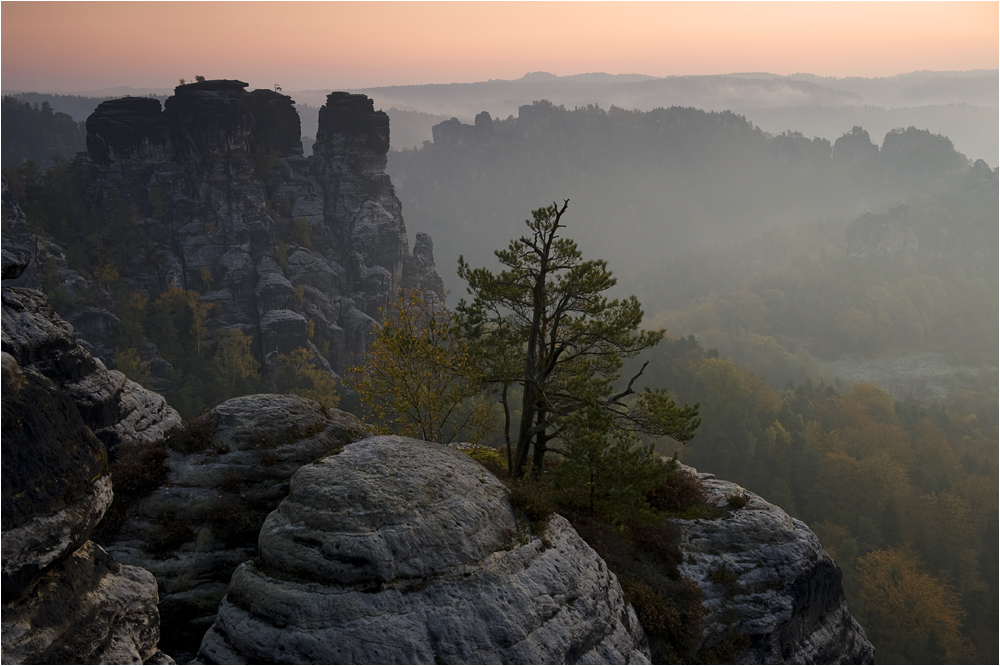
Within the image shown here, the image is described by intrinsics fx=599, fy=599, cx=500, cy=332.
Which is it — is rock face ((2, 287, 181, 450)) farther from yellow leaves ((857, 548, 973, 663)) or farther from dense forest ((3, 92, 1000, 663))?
yellow leaves ((857, 548, 973, 663))

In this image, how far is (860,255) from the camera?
181250mm

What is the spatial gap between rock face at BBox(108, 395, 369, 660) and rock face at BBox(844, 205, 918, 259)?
197 meters

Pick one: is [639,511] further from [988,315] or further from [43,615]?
[988,315]

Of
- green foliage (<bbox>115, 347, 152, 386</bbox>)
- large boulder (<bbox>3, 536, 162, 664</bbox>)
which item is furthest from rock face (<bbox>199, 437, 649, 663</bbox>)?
green foliage (<bbox>115, 347, 152, 386</bbox>)

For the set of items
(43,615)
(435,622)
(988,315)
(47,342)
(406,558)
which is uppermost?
(47,342)

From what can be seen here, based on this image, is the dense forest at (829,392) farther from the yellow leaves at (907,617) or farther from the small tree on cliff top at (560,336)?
the small tree on cliff top at (560,336)

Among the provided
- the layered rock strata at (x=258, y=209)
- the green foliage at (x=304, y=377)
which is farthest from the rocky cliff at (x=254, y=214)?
the green foliage at (x=304, y=377)

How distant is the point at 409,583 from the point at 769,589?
12.8 metres

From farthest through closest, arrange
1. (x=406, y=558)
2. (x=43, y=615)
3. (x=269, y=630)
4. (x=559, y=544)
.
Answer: (x=559, y=544) → (x=406, y=558) → (x=269, y=630) → (x=43, y=615)

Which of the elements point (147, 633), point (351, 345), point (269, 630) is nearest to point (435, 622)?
point (269, 630)

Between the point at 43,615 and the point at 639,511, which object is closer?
the point at 43,615

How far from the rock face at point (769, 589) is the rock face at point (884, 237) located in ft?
619

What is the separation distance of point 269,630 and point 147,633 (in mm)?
2408

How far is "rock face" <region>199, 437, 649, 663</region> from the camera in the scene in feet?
43.6
